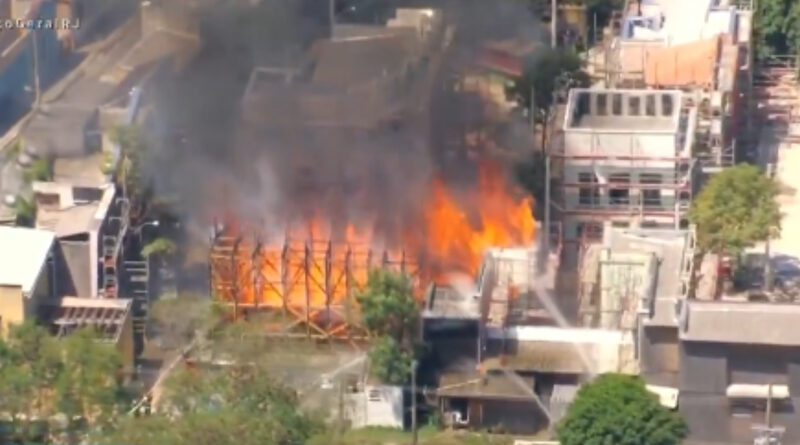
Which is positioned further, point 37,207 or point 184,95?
point 184,95

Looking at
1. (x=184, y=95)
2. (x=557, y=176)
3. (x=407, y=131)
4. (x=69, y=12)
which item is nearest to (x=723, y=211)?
(x=557, y=176)

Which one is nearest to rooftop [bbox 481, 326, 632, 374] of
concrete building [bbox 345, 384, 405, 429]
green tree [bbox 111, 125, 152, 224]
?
concrete building [bbox 345, 384, 405, 429]

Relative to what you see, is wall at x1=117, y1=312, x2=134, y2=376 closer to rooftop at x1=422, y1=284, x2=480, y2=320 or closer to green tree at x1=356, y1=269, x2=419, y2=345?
green tree at x1=356, y1=269, x2=419, y2=345

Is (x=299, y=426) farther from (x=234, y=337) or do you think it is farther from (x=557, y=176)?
(x=557, y=176)

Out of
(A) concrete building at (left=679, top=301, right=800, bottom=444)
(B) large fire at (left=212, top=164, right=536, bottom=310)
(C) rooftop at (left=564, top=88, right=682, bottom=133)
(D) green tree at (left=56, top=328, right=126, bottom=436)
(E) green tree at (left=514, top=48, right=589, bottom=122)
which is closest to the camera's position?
(D) green tree at (left=56, top=328, right=126, bottom=436)

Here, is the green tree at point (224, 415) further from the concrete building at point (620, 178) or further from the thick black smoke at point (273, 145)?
the concrete building at point (620, 178)
